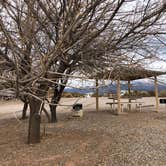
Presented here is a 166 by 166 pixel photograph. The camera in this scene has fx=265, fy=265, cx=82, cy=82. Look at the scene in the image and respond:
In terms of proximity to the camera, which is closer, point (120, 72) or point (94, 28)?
point (94, 28)

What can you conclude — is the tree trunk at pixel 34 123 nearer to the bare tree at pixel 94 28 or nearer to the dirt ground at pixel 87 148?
the dirt ground at pixel 87 148

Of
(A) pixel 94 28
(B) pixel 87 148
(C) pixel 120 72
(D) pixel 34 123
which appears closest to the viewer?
(A) pixel 94 28

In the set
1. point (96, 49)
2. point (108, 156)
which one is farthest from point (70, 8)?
point (108, 156)

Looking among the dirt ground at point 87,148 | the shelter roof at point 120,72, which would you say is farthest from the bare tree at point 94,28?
the dirt ground at point 87,148

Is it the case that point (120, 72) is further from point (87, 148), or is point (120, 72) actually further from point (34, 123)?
point (34, 123)

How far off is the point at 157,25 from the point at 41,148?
160 inches

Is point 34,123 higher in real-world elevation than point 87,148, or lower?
higher

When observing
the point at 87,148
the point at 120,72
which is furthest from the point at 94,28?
the point at 87,148

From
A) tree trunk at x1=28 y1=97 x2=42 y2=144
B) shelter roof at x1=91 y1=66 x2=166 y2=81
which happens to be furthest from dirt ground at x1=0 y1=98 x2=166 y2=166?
shelter roof at x1=91 y1=66 x2=166 y2=81

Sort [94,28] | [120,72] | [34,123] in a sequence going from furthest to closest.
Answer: [34,123]
[120,72]
[94,28]

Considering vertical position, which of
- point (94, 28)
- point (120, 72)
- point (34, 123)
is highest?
point (94, 28)

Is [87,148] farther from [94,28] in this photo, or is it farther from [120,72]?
[94,28]

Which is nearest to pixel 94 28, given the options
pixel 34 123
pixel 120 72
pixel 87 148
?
pixel 120 72

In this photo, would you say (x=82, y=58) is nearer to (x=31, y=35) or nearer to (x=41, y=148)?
(x=31, y=35)
